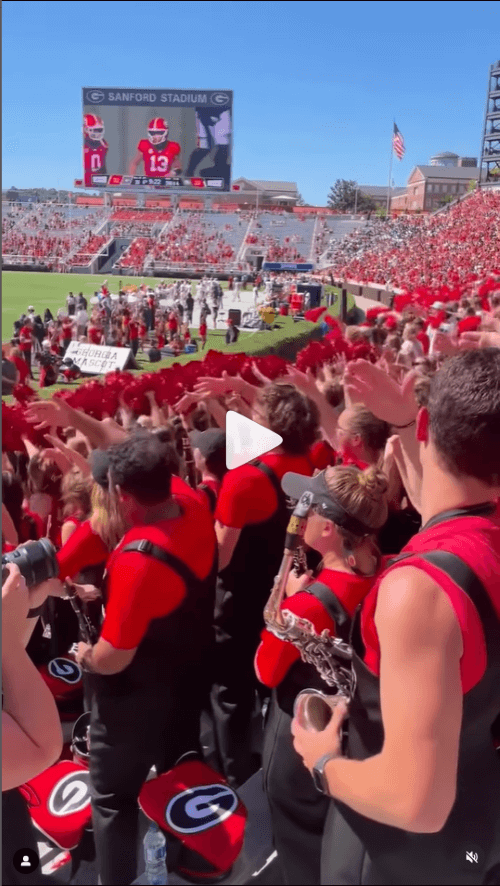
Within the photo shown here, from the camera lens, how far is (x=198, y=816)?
2.08 meters

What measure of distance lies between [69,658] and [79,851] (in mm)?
1054

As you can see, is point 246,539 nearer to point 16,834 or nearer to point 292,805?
point 292,805

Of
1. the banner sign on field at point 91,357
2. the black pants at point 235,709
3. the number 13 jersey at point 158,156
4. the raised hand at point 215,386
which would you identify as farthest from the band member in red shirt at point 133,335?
the number 13 jersey at point 158,156

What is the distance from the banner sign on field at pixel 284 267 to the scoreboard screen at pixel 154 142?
1566cm

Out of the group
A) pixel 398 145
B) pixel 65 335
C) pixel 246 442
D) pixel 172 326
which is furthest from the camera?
pixel 398 145

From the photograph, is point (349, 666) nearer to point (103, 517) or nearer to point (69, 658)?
point (103, 517)

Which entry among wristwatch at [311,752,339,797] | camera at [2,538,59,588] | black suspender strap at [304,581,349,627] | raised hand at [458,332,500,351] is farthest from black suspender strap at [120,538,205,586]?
raised hand at [458,332,500,351]

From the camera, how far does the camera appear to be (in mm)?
1431

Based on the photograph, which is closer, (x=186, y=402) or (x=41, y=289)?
(x=186, y=402)

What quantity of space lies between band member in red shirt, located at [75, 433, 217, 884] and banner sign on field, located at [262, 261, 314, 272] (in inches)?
2077

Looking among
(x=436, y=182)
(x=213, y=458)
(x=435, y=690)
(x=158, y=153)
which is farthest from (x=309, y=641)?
(x=436, y=182)

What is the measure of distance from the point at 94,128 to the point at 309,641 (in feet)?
237

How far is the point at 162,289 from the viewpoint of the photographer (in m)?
31.4

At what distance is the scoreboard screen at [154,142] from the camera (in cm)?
6575
